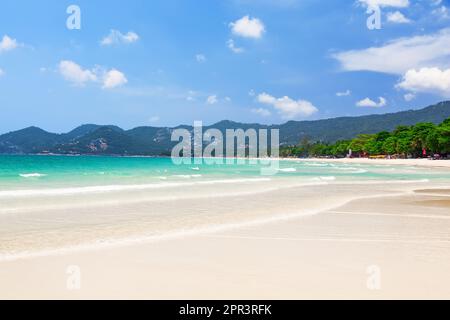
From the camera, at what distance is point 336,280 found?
610cm

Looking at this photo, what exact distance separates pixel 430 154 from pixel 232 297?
456 feet

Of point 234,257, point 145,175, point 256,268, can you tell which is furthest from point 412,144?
point 256,268

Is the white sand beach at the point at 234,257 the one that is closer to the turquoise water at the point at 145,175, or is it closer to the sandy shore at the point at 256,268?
the sandy shore at the point at 256,268

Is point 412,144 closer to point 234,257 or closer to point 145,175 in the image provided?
point 145,175

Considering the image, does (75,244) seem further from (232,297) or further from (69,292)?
(232,297)

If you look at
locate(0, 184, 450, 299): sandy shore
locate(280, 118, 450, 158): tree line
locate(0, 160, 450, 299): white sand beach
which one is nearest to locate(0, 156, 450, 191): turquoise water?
locate(0, 160, 450, 299): white sand beach

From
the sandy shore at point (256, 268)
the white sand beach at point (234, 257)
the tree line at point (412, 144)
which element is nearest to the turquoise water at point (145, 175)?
the white sand beach at point (234, 257)

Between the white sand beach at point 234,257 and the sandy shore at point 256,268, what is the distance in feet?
0.05

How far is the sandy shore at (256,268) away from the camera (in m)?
5.57

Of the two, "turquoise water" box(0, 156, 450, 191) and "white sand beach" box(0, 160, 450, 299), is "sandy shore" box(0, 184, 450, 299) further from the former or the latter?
"turquoise water" box(0, 156, 450, 191)

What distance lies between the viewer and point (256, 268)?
6.76 metres

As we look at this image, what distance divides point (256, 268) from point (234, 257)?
906mm

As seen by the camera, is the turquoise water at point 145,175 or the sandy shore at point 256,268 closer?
the sandy shore at point 256,268
